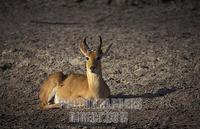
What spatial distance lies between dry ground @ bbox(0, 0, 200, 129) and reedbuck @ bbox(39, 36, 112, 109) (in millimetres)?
395

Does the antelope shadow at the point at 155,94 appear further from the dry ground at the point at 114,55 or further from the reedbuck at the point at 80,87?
the reedbuck at the point at 80,87

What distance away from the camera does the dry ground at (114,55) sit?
10.0m

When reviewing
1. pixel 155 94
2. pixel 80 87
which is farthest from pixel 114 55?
pixel 80 87

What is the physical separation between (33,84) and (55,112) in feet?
6.63

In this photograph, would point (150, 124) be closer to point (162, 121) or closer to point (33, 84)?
point (162, 121)

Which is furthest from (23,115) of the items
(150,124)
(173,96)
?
(173,96)

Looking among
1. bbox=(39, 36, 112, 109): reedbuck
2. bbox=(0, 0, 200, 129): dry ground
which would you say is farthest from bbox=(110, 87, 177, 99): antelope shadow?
bbox=(39, 36, 112, 109): reedbuck

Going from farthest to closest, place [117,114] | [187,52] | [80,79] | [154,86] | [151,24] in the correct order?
[151,24] → [187,52] → [154,86] → [80,79] → [117,114]

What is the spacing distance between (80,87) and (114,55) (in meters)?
3.46

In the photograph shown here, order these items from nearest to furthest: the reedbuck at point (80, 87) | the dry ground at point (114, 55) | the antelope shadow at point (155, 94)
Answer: the dry ground at point (114, 55) → the reedbuck at point (80, 87) → the antelope shadow at point (155, 94)

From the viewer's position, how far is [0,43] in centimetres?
1527

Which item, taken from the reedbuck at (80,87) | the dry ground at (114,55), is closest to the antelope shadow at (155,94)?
the dry ground at (114,55)

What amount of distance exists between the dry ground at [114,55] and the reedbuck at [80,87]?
39cm

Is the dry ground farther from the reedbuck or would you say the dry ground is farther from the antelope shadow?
the reedbuck
